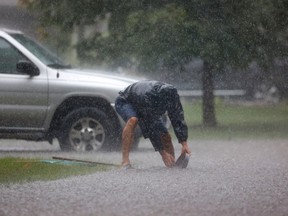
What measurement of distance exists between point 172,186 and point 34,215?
7.49 feet

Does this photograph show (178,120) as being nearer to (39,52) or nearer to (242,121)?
Answer: (39,52)

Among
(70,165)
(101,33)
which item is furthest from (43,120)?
(101,33)

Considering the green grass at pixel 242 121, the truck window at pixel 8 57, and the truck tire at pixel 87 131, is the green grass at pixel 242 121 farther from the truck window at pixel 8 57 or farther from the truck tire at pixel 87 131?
the truck window at pixel 8 57

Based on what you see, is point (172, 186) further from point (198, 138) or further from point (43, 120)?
point (198, 138)

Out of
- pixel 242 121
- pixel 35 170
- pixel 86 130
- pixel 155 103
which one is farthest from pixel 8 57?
pixel 242 121

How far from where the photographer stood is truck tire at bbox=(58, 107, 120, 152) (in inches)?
576

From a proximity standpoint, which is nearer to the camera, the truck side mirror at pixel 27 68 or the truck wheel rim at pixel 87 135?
the truck side mirror at pixel 27 68

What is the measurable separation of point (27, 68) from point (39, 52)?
1.83 ft

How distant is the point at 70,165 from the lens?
41.3ft

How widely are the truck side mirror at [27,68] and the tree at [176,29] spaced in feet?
18.4

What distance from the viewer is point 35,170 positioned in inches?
479

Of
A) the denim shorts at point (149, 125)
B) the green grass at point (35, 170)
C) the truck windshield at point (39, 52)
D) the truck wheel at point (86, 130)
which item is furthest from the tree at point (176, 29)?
the denim shorts at point (149, 125)

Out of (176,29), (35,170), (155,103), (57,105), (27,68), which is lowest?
(35,170)

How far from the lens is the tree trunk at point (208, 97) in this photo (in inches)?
845
